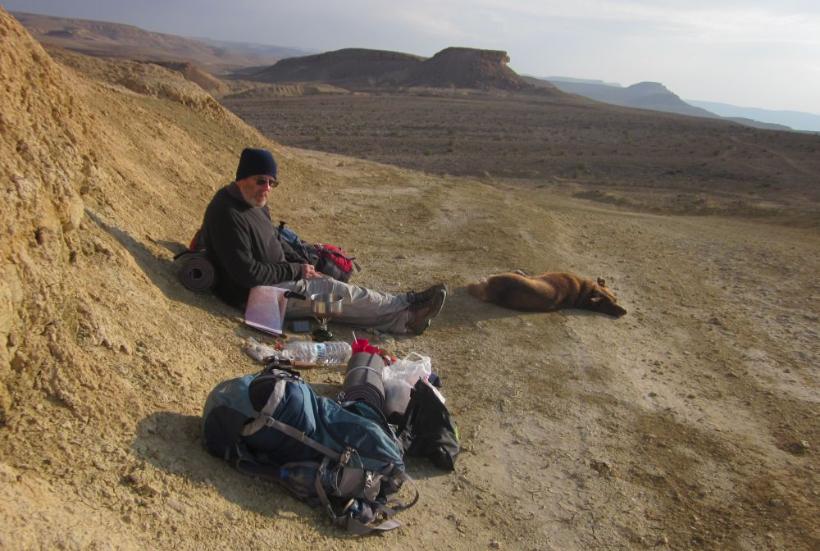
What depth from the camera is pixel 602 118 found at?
39.3 m

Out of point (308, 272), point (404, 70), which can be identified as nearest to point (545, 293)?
point (308, 272)

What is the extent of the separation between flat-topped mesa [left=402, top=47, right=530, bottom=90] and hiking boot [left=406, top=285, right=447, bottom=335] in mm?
62424

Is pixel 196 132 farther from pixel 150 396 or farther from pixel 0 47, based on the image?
pixel 150 396

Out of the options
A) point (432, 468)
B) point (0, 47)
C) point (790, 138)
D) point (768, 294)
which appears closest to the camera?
point (432, 468)

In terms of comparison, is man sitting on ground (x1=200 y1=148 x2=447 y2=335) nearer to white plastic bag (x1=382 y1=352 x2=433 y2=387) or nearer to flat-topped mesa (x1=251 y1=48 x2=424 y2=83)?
white plastic bag (x1=382 y1=352 x2=433 y2=387)

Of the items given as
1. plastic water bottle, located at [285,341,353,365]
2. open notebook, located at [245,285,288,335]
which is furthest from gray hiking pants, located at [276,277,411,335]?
plastic water bottle, located at [285,341,353,365]

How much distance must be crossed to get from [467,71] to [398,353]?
220ft

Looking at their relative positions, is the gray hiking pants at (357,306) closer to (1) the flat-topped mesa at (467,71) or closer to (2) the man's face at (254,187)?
(2) the man's face at (254,187)

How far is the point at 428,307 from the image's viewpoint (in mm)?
5797

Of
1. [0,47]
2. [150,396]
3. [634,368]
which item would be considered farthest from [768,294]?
[0,47]

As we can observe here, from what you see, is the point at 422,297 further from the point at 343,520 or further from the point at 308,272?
the point at 343,520

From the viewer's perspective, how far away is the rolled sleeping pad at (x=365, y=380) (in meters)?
3.92

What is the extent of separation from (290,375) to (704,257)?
29.3ft

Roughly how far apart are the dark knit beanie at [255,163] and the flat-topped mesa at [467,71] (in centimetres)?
6294
